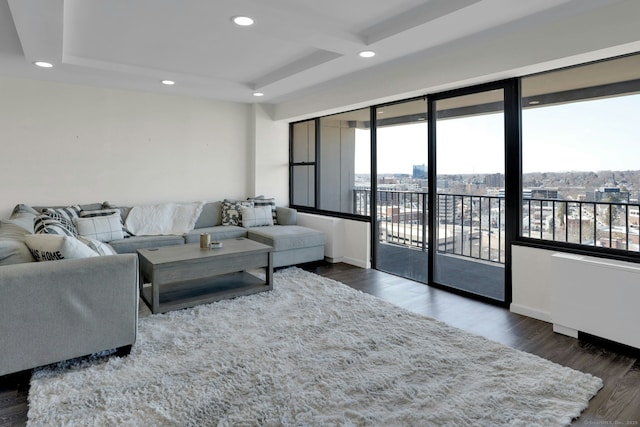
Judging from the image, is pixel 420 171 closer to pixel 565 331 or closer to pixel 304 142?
pixel 565 331

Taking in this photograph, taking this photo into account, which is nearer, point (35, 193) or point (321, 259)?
point (35, 193)

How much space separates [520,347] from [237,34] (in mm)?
3339

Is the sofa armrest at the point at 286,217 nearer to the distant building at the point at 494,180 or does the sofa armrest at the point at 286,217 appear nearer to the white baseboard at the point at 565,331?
the distant building at the point at 494,180

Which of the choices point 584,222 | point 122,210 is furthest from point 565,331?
point 122,210

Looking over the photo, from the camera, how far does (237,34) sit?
129 inches

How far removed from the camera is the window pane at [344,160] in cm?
523

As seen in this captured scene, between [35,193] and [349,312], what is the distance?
157 inches

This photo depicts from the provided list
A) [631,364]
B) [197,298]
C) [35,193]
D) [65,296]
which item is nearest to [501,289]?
[631,364]

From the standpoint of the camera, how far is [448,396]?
2.08 m

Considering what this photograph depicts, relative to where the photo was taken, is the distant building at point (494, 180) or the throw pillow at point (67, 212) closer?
the distant building at point (494, 180)

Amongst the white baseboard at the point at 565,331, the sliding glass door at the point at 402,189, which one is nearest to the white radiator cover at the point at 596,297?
the white baseboard at the point at 565,331

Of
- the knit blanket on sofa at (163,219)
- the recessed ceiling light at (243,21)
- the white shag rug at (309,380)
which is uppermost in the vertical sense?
the recessed ceiling light at (243,21)

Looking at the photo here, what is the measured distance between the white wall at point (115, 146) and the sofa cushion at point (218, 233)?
2.83 ft

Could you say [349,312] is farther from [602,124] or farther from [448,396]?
[602,124]
